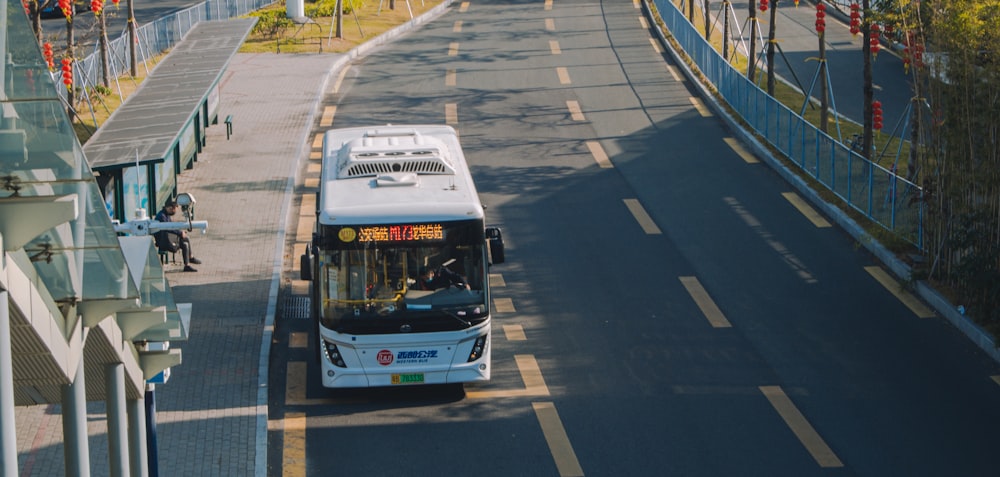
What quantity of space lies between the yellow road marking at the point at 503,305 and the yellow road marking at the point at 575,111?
1321 cm

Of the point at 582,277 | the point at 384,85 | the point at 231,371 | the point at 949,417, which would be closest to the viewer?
the point at 949,417

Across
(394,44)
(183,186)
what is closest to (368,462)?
(183,186)

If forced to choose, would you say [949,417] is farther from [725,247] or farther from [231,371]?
[231,371]

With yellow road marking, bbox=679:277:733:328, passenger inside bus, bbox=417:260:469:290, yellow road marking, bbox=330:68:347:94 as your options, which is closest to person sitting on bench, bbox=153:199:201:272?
passenger inside bus, bbox=417:260:469:290

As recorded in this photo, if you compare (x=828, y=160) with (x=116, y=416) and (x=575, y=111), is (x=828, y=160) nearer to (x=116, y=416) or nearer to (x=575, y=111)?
(x=575, y=111)

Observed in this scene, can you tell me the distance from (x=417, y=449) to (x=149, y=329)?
6.42 m

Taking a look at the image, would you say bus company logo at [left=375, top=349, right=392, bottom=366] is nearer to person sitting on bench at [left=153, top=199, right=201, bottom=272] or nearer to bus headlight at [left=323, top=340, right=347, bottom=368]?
bus headlight at [left=323, top=340, right=347, bottom=368]

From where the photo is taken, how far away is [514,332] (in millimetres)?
19688

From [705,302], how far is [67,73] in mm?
17635

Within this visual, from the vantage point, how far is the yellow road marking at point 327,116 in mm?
32625

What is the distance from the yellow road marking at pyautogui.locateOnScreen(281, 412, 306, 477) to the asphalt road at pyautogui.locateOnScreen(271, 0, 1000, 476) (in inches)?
3.5

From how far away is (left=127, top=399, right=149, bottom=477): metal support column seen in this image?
11.1 metres

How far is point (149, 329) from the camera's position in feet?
32.6

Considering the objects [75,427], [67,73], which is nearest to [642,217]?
[67,73]
